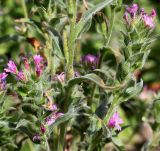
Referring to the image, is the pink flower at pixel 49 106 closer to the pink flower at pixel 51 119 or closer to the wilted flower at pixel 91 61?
the pink flower at pixel 51 119

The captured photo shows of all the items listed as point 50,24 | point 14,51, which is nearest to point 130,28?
point 50,24

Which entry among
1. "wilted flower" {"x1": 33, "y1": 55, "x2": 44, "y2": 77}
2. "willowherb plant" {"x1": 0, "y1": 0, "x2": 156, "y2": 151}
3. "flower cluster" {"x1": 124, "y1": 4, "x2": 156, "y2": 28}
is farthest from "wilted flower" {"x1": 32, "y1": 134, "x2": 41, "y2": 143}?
"flower cluster" {"x1": 124, "y1": 4, "x2": 156, "y2": 28}

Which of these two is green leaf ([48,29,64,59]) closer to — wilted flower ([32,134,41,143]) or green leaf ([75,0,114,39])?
green leaf ([75,0,114,39])

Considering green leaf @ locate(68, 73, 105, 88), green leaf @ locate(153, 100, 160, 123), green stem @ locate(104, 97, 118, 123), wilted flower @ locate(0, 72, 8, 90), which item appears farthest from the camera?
green leaf @ locate(153, 100, 160, 123)

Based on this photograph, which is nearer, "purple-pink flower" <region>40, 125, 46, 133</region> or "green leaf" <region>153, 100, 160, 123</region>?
"purple-pink flower" <region>40, 125, 46, 133</region>

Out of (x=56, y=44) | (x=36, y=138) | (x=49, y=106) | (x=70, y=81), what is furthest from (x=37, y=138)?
(x=56, y=44)

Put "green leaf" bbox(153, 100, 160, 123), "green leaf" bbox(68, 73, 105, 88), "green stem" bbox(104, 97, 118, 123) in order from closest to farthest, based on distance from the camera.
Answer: "green leaf" bbox(68, 73, 105, 88), "green stem" bbox(104, 97, 118, 123), "green leaf" bbox(153, 100, 160, 123)

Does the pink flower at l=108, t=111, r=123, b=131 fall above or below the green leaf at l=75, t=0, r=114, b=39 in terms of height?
below

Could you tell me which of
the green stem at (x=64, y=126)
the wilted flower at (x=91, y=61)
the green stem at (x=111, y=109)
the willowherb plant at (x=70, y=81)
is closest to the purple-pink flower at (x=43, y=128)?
the willowherb plant at (x=70, y=81)

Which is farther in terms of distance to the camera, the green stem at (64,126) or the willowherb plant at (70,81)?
the green stem at (64,126)

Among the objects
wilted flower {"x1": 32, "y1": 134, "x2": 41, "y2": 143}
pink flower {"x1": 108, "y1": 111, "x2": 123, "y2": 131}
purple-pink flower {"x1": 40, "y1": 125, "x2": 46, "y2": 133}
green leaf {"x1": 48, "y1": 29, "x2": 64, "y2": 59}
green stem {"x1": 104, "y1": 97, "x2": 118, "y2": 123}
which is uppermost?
green leaf {"x1": 48, "y1": 29, "x2": 64, "y2": 59}

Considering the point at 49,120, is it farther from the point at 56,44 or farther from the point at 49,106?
the point at 56,44
